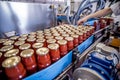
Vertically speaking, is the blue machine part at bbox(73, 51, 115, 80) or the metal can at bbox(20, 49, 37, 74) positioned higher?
the metal can at bbox(20, 49, 37, 74)

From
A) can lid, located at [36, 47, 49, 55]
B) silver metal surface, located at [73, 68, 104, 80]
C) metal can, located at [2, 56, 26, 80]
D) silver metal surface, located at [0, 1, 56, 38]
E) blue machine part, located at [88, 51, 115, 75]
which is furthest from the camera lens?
silver metal surface, located at [0, 1, 56, 38]

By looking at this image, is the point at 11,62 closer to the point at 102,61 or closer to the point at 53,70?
the point at 53,70

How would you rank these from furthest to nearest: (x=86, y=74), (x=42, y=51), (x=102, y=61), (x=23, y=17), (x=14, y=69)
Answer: (x=23, y=17), (x=102, y=61), (x=86, y=74), (x=42, y=51), (x=14, y=69)

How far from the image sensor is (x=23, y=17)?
1.32 meters

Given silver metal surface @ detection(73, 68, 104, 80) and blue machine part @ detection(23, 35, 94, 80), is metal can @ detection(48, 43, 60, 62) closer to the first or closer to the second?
blue machine part @ detection(23, 35, 94, 80)

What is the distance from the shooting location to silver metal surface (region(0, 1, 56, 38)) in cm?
110

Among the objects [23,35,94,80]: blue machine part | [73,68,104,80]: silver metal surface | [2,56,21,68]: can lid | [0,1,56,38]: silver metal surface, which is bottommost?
[73,68,104,80]: silver metal surface

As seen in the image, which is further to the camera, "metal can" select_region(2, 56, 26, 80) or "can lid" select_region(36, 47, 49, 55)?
"can lid" select_region(36, 47, 49, 55)

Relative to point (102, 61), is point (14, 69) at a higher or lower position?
higher

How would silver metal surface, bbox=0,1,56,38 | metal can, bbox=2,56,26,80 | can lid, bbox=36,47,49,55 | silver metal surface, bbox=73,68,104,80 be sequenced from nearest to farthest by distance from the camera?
metal can, bbox=2,56,26,80, can lid, bbox=36,47,49,55, silver metal surface, bbox=73,68,104,80, silver metal surface, bbox=0,1,56,38

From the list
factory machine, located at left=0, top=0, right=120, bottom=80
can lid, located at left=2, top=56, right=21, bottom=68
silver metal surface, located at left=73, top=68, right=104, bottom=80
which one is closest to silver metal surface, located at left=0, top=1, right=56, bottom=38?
factory machine, located at left=0, top=0, right=120, bottom=80

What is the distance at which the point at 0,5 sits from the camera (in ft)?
3.44

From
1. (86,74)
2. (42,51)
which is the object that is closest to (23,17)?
(42,51)

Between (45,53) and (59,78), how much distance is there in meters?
0.20
